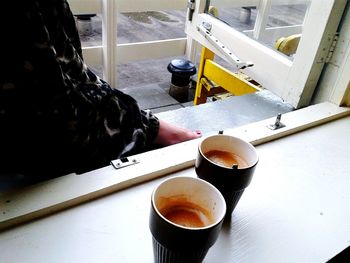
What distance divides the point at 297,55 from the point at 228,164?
616 millimetres

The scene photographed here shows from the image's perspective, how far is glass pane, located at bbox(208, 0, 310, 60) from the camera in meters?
1.13

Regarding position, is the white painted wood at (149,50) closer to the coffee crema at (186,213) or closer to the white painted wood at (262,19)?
the white painted wood at (262,19)

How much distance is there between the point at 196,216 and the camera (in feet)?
1.54

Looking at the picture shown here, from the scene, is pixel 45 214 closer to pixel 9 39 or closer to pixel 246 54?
pixel 9 39

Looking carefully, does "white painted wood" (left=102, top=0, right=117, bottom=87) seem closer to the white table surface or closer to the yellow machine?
the yellow machine

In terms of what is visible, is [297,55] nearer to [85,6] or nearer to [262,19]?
[262,19]

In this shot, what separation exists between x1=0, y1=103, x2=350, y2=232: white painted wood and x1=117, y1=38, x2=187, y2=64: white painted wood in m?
1.81

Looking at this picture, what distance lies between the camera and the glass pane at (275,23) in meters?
1.13

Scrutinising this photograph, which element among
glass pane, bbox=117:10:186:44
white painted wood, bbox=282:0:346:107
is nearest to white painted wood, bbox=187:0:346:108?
white painted wood, bbox=282:0:346:107

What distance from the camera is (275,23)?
1.44 metres

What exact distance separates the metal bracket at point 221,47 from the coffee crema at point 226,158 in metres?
0.62

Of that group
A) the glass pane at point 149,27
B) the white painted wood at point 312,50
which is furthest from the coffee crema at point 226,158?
the glass pane at point 149,27

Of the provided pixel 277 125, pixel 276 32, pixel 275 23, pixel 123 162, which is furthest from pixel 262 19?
pixel 123 162

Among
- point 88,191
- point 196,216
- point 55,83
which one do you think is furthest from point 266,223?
point 55,83
